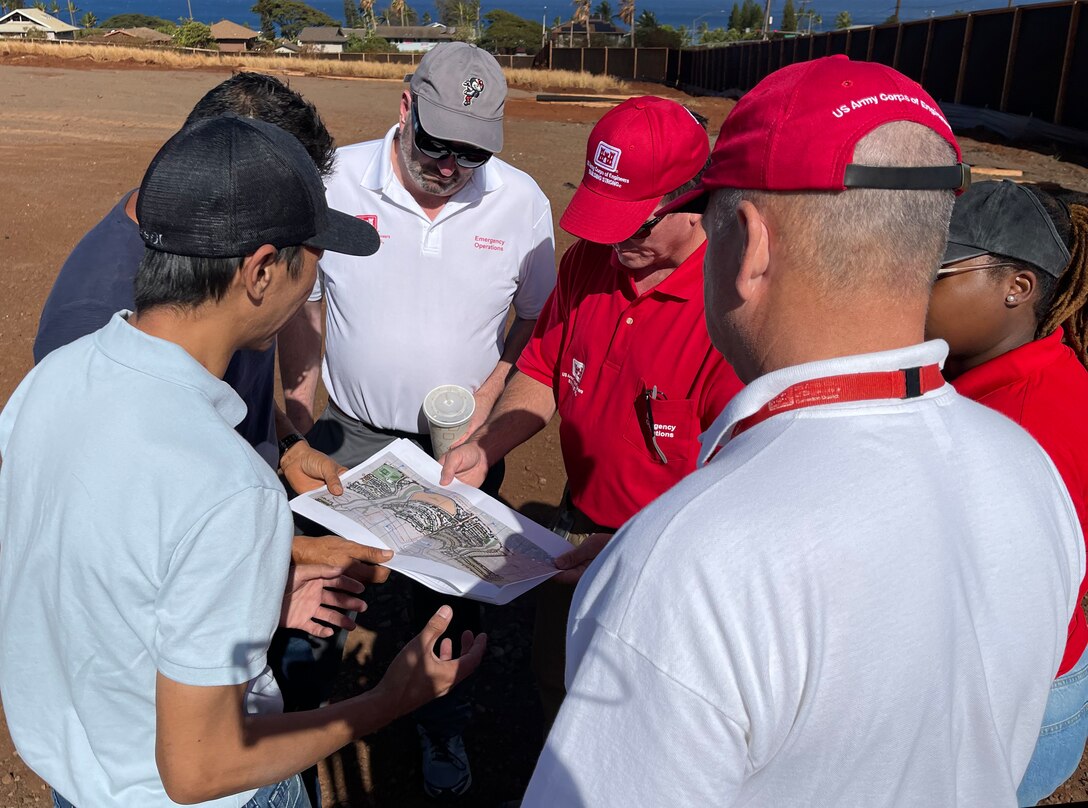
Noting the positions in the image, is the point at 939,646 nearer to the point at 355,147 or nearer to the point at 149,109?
the point at 355,147

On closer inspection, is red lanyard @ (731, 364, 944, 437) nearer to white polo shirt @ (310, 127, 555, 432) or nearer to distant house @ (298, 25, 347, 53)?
white polo shirt @ (310, 127, 555, 432)

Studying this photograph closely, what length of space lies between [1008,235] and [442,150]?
191cm

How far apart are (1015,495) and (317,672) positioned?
249cm

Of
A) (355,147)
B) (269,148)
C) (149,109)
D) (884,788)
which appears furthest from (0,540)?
(149,109)

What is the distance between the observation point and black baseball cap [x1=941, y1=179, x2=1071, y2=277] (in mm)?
2186

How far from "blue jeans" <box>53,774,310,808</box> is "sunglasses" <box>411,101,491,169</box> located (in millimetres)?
2135

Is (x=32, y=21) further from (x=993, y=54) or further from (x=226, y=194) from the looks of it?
(x=226, y=194)

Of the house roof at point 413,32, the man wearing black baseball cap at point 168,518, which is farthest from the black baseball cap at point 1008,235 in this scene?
the house roof at point 413,32

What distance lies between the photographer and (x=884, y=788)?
112 cm

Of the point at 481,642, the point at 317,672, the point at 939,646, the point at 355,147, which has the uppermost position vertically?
the point at 355,147

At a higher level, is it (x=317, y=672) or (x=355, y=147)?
(x=355, y=147)

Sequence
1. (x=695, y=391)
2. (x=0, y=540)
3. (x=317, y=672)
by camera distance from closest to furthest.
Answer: (x=0, y=540), (x=695, y=391), (x=317, y=672)

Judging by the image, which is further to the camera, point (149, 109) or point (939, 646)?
A: point (149, 109)

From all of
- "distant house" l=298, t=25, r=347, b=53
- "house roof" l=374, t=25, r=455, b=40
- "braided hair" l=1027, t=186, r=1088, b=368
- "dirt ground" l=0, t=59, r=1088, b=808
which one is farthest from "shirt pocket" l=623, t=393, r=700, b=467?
"house roof" l=374, t=25, r=455, b=40
